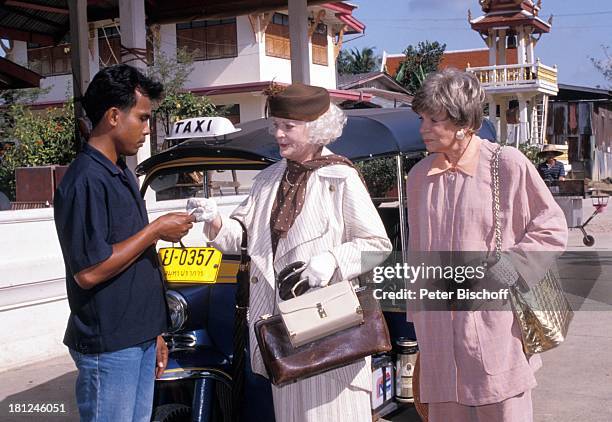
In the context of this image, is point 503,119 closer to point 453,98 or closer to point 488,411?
point 453,98

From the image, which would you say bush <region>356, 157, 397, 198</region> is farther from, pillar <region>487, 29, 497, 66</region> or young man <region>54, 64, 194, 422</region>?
pillar <region>487, 29, 497, 66</region>

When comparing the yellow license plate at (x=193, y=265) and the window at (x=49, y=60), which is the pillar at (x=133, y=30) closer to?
the yellow license plate at (x=193, y=265)

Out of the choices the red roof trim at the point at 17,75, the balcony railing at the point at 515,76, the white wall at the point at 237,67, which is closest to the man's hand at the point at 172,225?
the red roof trim at the point at 17,75

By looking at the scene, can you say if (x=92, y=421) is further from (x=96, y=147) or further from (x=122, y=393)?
(x=96, y=147)

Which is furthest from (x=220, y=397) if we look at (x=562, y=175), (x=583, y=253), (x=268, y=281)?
(x=562, y=175)

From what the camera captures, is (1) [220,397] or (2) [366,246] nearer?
(2) [366,246]

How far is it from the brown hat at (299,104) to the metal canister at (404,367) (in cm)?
219

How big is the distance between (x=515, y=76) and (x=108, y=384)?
35.7 metres

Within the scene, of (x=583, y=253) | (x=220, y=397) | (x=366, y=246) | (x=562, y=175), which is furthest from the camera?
(x=562, y=175)

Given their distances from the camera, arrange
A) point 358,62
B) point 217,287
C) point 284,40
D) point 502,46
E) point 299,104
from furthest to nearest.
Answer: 1. point 358,62
2. point 502,46
3. point 284,40
4. point 217,287
5. point 299,104

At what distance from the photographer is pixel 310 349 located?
2975 mm

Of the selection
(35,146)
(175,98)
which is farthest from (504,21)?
(35,146)

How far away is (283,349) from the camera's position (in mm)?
2949

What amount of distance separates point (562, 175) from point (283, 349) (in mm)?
13712
